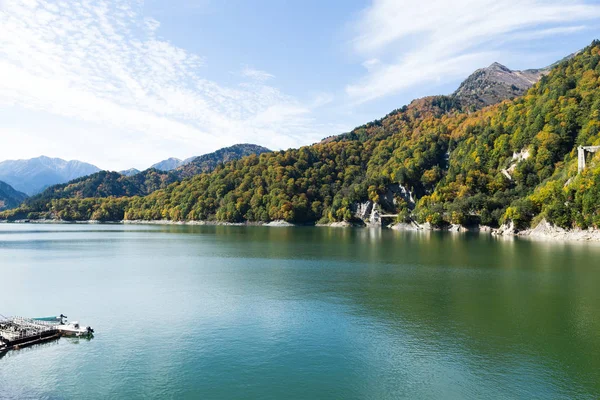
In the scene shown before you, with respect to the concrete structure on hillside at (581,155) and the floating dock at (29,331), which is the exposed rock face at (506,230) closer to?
the concrete structure on hillside at (581,155)

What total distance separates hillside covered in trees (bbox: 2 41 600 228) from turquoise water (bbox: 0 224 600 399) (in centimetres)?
5348

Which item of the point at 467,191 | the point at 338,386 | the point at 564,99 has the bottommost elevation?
the point at 338,386

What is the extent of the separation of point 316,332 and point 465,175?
113053 millimetres

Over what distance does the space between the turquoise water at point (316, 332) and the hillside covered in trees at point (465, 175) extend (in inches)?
2106

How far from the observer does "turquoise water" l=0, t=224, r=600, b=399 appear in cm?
1783

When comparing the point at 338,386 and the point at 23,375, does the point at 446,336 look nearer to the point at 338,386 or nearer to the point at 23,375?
the point at 338,386

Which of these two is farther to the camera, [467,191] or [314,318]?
[467,191]

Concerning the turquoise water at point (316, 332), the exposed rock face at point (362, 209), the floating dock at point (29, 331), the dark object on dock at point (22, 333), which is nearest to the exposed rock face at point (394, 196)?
the exposed rock face at point (362, 209)

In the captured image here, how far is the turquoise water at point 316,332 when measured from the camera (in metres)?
17.8

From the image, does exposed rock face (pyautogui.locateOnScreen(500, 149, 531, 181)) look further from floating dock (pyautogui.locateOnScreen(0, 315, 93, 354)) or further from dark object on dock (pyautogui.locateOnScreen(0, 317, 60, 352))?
dark object on dock (pyautogui.locateOnScreen(0, 317, 60, 352))

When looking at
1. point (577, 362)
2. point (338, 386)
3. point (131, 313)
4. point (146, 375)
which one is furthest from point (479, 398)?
point (131, 313)

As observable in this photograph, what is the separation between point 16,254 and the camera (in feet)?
212

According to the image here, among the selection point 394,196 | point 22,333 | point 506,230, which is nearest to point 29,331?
point 22,333

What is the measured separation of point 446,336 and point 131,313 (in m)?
21.6
